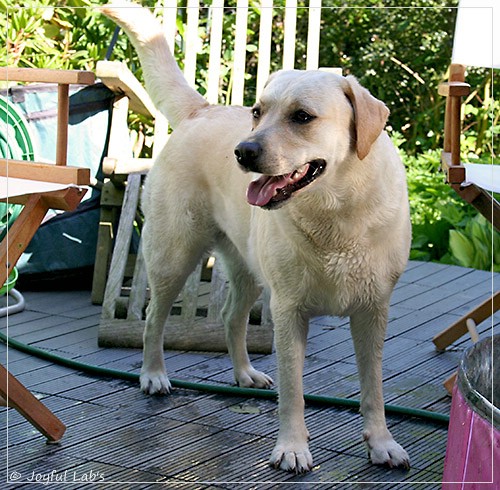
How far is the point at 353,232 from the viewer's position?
7.33 ft

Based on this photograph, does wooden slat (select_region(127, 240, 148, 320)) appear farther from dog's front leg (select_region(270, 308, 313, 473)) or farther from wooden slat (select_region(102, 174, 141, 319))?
dog's front leg (select_region(270, 308, 313, 473))

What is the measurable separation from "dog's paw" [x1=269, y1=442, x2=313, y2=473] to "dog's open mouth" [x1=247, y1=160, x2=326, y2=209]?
0.66 m

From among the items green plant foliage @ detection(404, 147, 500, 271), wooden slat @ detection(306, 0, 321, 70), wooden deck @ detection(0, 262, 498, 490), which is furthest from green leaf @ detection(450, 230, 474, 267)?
wooden slat @ detection(306, 0, 321, 70)

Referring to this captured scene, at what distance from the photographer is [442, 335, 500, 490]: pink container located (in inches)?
61.6

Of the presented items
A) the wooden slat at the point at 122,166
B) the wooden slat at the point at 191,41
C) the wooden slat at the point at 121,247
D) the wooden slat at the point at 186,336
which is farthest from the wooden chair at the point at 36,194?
the wooden slat at the point at 191,41

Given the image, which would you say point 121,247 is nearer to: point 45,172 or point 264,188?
point 45,172

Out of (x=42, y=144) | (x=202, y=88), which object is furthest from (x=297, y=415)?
(x=202, y=88)

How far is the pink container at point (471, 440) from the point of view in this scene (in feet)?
5.13

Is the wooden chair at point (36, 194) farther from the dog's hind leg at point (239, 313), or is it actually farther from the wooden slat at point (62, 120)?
the dog's hind leg at point (239, 313)

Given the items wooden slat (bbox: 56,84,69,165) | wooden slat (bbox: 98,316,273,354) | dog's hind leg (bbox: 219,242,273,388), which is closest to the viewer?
wooden slat (bbox: 56,84,69,165)

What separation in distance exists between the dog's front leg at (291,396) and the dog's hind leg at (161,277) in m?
0.61

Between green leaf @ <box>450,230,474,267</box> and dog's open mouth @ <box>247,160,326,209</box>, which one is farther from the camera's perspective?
green leaf @ <box>450,230,474,267</box>

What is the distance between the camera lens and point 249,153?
207 cm

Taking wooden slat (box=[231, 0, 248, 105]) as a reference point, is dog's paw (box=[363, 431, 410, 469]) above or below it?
below
